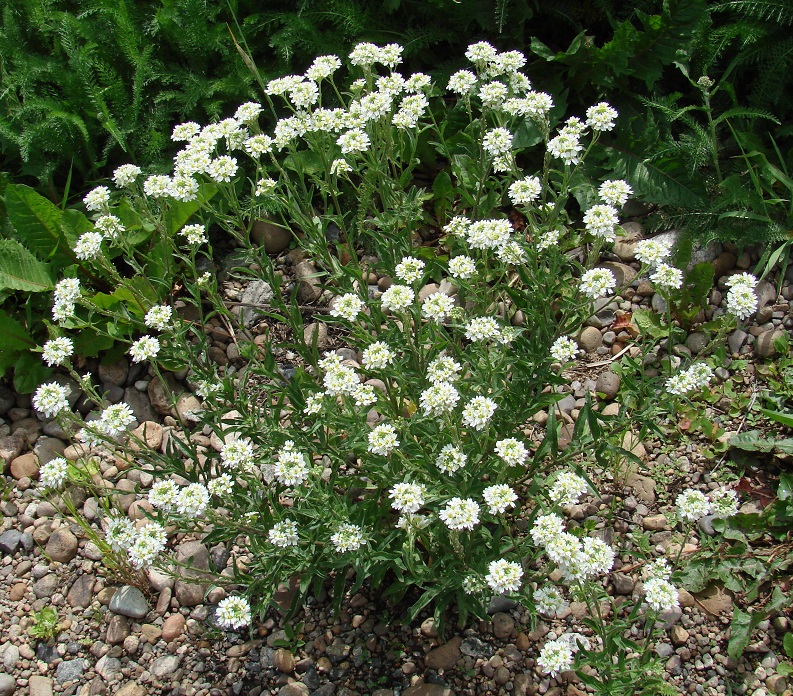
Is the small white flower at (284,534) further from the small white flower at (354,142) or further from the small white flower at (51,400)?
the small white flower at (354,142)

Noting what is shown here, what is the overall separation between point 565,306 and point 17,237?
3.33 m

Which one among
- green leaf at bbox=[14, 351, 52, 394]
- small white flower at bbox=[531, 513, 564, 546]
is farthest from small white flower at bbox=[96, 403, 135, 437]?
green leaf at bbox=[14, 351, 52, 394]

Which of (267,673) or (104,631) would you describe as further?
(104,631)

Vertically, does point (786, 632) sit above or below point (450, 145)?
below

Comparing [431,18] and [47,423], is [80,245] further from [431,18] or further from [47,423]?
[431,18]

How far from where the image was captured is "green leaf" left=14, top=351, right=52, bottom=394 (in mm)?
4254

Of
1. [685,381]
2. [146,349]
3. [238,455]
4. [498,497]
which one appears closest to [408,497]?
[498,497]

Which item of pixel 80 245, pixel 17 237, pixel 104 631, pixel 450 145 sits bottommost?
pixel 104 631

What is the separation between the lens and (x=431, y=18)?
→ 4996 millimetres

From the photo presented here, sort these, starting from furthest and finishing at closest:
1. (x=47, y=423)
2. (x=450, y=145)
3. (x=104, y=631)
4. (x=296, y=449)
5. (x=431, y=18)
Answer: (x=431, y=18), (x=450, y=145), (x=47, y=423), (x=104, y=631), (x=296, y=449)

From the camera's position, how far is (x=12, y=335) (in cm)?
425

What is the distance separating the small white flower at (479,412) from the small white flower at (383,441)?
27 cm

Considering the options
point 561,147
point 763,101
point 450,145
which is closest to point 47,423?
point 450,145

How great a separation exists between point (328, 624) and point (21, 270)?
2.61m
